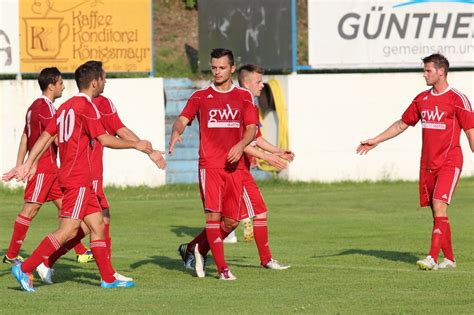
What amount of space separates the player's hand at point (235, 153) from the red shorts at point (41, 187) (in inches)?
116

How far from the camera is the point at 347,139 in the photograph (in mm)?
26547

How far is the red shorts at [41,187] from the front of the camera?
14070mm

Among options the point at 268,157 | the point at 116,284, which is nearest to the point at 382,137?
the point at 268,157

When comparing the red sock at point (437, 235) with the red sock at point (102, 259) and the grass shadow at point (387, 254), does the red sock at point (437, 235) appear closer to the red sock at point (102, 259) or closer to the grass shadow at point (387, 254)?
the grass shadow at point (387, 254)

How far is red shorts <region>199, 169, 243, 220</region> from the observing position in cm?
1234

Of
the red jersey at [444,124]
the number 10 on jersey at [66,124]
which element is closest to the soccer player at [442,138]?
the red jersey at [444,124]

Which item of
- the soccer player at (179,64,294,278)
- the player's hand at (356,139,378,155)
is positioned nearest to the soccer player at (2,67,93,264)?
the soccer player at (179,64,294,278)

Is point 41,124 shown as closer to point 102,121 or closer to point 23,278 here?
point 102,121

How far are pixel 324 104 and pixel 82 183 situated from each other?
15.5m

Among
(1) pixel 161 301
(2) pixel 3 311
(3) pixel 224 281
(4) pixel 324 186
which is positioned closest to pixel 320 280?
(3) pixel 224 281

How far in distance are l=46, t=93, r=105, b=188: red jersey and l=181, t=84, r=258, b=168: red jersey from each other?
1.36 m

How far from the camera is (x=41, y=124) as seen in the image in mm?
13922

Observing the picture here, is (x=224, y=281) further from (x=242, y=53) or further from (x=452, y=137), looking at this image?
(x=242, y=53)

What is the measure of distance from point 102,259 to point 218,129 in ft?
5.96
